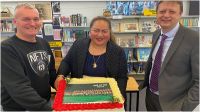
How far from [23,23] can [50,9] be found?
3910 millimetres

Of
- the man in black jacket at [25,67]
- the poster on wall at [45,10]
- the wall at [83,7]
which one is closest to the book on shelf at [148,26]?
the wall at [83,7]

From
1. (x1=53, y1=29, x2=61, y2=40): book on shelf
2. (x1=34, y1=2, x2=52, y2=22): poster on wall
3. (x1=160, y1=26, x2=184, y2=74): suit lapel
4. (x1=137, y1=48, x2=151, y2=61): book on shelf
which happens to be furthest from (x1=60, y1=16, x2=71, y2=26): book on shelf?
(x1=160, y1=26, x2=184, y2=74): suit lapel

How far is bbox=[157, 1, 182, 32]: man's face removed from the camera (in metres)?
1.86

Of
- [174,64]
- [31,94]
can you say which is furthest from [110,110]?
[174,64]

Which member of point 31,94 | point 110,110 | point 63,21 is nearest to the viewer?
point 110,110

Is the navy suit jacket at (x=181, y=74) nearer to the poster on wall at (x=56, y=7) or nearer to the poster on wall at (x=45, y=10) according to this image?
the poster on wall at (x=56, y=7)

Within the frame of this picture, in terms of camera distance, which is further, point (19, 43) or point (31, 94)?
point (19, 43)

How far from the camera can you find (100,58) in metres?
2.06

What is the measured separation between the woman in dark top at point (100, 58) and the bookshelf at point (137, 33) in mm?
3220

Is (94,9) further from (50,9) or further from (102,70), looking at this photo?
(102,70)

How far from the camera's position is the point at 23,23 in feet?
5.74

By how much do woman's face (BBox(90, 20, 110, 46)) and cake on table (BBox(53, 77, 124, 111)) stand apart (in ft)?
1.52

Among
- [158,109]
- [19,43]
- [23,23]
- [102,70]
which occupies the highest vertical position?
[23,23]

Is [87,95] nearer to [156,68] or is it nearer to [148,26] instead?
[156,68]
